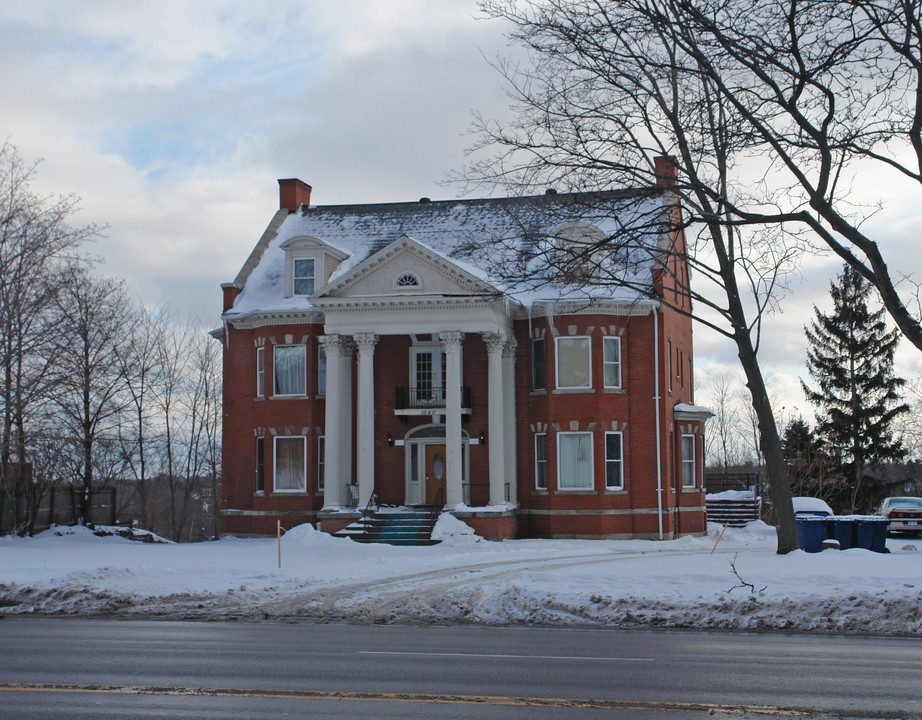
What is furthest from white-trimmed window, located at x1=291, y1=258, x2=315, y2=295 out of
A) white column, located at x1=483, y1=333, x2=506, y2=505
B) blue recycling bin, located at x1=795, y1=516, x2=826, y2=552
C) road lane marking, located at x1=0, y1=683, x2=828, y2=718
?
road lane marking, located at x1=0, y1=683, x2=828, y2=718

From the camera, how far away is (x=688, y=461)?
117ft

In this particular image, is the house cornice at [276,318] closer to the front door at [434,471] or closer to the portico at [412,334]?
the portico at [412,334]

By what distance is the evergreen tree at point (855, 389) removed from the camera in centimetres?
5181

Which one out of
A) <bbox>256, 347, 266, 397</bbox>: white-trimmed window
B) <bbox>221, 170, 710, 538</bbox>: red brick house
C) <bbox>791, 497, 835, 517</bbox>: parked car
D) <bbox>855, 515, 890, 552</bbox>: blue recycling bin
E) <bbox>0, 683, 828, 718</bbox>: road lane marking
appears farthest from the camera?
<bbox>791, 497, 835, 517</bbox>: parked car

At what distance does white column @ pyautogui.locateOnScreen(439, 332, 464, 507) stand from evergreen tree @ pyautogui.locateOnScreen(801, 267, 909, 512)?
27.7 metres

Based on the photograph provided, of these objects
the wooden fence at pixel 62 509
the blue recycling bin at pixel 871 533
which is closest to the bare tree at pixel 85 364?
the wooden fence at pixel 62 509

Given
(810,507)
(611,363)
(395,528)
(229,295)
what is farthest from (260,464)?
(810,507)

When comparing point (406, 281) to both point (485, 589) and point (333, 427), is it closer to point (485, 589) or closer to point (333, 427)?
point (333, 427)

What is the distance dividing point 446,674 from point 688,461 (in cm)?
2601

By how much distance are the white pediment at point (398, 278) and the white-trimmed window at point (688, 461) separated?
373 inches

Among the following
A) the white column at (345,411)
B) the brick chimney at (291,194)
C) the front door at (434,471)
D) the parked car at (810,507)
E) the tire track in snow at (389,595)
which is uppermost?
the brick chimney at (291,194)

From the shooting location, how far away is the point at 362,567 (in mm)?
23734

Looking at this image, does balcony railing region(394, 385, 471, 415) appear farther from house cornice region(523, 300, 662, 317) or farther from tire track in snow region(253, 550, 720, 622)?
tire track in snow region(253, 550, 720, 622)

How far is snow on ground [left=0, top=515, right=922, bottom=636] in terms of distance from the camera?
633 inches
